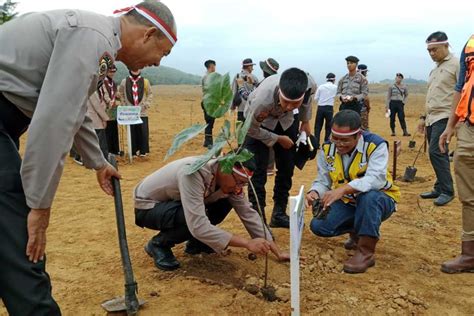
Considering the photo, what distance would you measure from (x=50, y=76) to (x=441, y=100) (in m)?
4.54

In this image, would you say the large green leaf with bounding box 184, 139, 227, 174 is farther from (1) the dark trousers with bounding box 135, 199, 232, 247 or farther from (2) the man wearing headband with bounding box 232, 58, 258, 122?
(2) the man wearing headband with bounding box 232, 58, 258, 122

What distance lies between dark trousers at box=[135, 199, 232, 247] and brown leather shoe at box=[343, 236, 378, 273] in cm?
98

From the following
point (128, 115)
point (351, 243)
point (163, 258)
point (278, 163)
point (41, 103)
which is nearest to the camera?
point (41, 103)

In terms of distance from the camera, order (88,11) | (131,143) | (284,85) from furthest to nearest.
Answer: (131,143)
(284,85)
(88,11)

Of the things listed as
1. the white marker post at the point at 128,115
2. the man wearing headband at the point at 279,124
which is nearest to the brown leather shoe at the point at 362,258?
the man wearing headband at the point at 279,124

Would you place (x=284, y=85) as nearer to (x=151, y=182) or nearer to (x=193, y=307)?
(x=151, y=182)

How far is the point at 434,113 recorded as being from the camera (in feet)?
16.6

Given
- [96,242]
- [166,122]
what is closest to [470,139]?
[96,242]

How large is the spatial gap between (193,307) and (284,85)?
1.77m

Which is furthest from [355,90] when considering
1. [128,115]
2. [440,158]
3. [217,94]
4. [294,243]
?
[294,243]

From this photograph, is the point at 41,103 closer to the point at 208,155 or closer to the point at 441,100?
the point at 208,155

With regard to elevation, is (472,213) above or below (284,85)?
below

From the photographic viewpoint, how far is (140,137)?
795 centimetres

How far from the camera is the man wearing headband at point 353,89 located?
848cm
